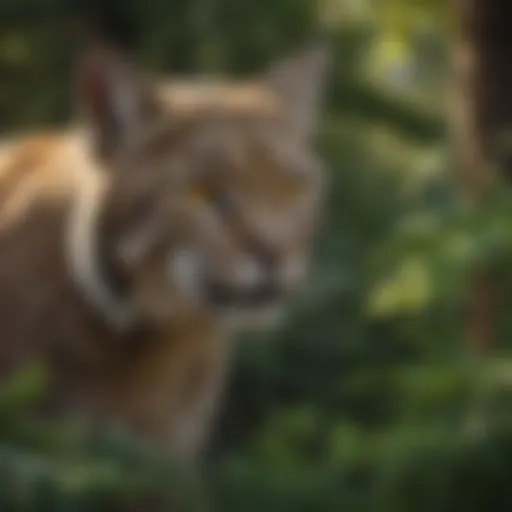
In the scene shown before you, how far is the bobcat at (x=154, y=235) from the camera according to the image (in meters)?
1.33

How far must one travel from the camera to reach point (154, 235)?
1.35 metres

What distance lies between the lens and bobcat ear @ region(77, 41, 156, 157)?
4.29 ft

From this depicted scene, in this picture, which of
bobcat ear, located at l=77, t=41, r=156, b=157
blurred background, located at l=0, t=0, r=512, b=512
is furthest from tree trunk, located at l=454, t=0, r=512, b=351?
bobcat ear, located at l=77, t=41, r=156, b=157

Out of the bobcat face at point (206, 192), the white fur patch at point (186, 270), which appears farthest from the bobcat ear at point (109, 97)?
the white fur patch at point (186, 270)

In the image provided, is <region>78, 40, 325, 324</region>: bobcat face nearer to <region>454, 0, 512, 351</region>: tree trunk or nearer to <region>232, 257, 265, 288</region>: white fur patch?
<region>232, 257, 265, 288</region>: white fur patch

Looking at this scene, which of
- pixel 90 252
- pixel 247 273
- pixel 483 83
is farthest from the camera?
pixel 90 252

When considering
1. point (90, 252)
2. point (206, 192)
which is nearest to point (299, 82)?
point (206, 192)

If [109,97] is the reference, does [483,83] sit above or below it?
below

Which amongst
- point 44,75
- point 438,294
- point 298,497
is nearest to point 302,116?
point 44,75

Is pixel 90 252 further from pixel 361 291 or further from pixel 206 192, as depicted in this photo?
pixel 361 291

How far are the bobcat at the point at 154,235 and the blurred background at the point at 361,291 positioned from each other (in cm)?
11

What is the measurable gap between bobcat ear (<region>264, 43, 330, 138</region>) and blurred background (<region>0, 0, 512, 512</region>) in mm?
122

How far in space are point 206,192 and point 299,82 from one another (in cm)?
22

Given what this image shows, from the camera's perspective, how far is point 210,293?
134 centimetres
